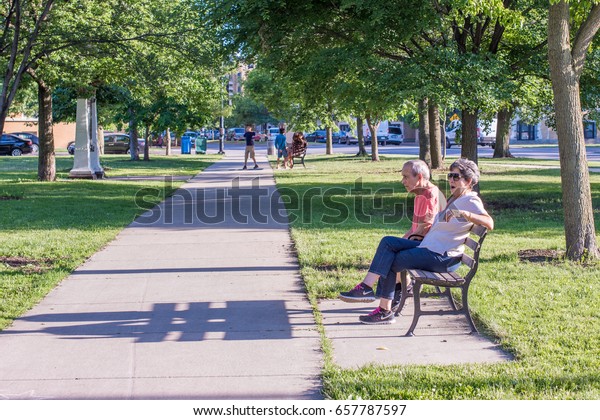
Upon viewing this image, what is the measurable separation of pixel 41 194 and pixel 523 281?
46.5 ft

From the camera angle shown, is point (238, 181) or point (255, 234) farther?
point (238, 181)

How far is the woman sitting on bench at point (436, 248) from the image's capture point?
273 inches

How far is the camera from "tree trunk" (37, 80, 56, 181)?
2356 cm

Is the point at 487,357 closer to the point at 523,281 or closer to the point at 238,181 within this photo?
the point at 523,281

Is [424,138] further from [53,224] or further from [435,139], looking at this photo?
[53,224]

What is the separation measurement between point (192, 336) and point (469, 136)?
37.1 ft

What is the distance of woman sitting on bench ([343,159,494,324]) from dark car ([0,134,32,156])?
164 ft

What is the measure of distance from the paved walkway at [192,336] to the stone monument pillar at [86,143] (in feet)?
50.0

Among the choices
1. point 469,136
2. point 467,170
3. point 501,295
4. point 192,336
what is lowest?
point 192,336

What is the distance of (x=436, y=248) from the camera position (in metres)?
7.04

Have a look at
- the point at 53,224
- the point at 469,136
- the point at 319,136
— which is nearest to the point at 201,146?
the point at 319,136

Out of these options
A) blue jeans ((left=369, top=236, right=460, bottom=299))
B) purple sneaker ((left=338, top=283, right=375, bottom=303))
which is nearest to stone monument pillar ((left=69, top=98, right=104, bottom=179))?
purple sneaker ((left=338, top=283, right=375, bottom=303))

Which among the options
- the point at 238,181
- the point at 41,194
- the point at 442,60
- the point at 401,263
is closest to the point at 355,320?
the point at 401,263

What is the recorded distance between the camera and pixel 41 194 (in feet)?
65.3
